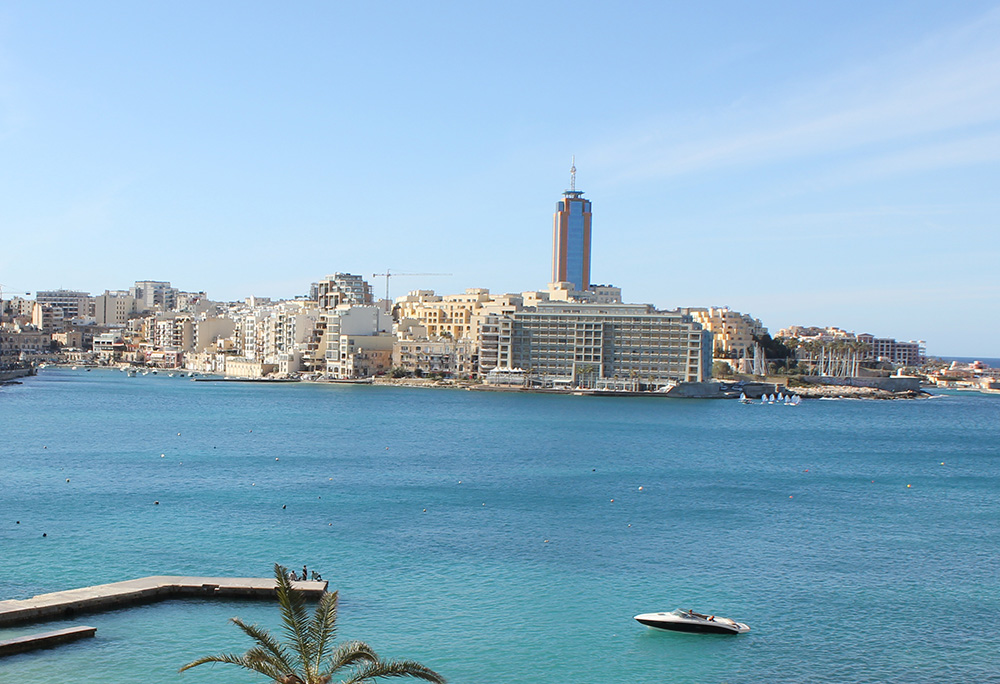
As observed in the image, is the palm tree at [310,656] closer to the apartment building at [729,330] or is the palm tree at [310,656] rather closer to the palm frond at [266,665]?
the palm frond at [266,665]

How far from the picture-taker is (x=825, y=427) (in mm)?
80625

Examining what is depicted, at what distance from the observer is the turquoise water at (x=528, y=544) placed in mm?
19953

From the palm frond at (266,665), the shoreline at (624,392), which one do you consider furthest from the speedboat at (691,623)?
the shoreline at (624,392)

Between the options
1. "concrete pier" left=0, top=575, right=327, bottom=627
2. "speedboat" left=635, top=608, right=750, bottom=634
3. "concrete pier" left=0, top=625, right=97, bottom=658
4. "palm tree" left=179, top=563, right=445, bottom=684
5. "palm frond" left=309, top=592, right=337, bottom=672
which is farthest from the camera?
"speedboat" left=635, top=608, right=750, bottom=634

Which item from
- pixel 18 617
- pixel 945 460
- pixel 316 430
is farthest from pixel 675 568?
pixel 316 430

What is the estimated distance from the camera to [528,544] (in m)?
29.0

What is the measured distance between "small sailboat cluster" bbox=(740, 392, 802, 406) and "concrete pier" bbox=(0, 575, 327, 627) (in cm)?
9379

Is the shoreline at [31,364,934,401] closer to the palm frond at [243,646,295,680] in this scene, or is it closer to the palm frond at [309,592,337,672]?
the palm frond at [309,592,337,672]

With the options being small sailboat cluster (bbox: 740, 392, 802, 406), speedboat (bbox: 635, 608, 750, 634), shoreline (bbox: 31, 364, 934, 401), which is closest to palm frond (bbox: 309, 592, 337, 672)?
speedboat (bbox: 635, 608, 750, 634)

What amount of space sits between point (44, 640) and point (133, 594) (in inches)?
119

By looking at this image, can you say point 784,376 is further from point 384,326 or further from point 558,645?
point 558,645

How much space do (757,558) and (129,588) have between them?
1656cm

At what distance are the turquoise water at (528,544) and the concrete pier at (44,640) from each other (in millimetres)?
302

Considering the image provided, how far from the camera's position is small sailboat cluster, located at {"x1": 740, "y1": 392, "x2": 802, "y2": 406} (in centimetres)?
11129
